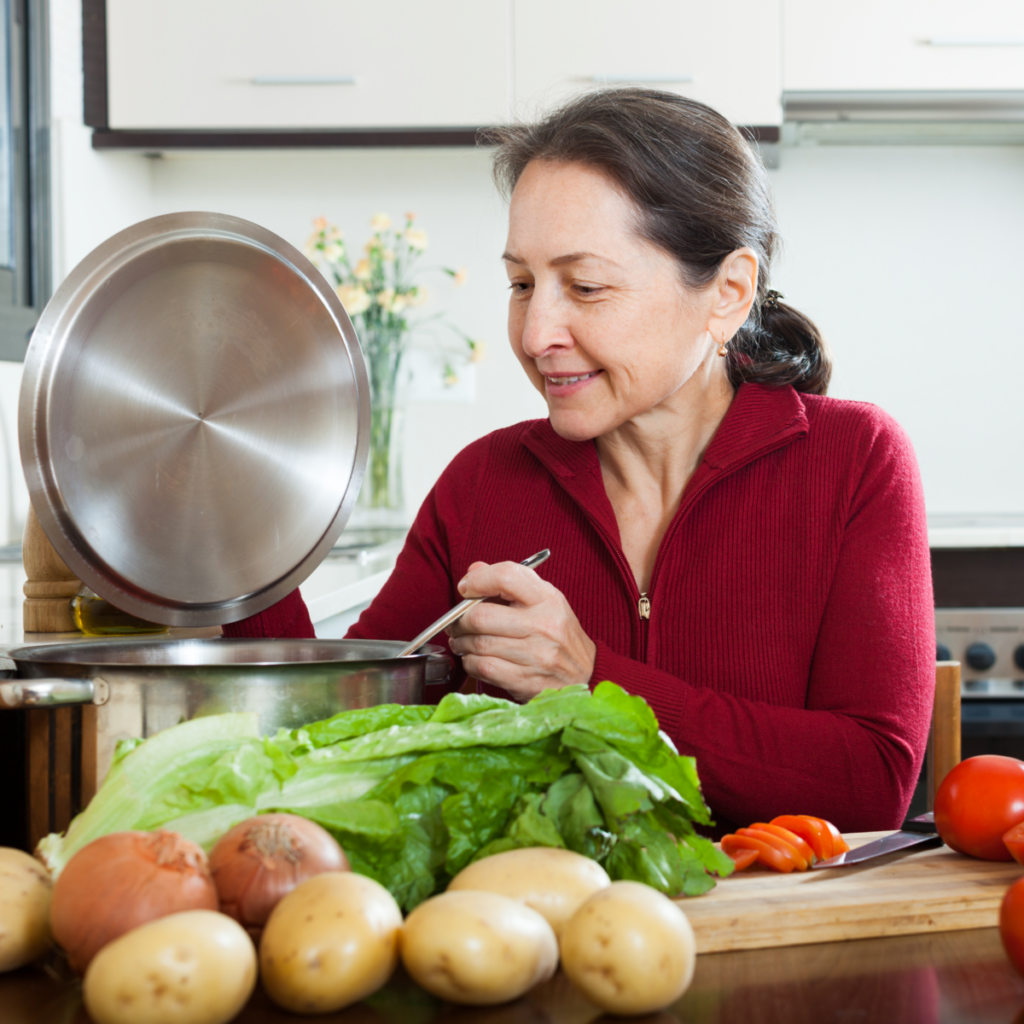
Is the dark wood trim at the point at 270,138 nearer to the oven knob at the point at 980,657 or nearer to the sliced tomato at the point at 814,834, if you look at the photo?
the oven knob at the point at 980,657

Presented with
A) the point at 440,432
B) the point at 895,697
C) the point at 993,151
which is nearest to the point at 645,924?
the point at 895,697

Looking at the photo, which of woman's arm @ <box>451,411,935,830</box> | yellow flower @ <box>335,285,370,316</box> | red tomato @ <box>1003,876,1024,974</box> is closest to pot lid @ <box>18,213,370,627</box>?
woman's arm @ <box>451,411,935,830</box>

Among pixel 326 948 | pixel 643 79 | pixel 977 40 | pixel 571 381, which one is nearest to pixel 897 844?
pixel 326 948

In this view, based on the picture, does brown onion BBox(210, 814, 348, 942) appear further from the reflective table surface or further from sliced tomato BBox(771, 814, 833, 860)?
sliced tomato BBox(771, 814, 833, 860)

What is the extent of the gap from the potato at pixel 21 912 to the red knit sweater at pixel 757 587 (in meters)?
0.56

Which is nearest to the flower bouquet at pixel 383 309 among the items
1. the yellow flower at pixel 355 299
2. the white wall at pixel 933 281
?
the yellow flower at pixel 355 299

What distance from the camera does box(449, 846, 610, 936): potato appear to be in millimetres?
541

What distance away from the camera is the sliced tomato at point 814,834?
72 cm

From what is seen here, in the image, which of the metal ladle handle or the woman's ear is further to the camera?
the woman's ear

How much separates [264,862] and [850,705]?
2.32 ft

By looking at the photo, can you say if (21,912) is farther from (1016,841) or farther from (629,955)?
(1016,841)

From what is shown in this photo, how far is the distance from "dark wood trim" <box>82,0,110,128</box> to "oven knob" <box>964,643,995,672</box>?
199 centimetres

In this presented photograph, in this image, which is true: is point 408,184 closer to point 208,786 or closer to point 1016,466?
point 1016,466

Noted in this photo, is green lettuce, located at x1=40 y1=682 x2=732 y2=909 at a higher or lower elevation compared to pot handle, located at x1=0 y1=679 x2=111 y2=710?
lower
